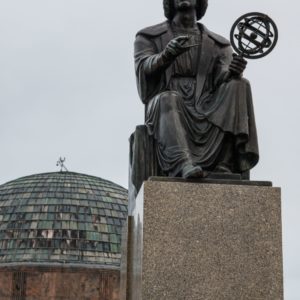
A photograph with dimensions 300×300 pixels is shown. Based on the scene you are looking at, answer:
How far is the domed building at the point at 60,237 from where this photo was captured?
40.7 metres

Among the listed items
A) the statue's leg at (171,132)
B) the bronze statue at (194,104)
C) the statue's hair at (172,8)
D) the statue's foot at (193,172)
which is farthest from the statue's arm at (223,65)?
the statue's foot at (193,172)

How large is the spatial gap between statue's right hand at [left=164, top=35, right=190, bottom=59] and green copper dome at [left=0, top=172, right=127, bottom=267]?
3688 cm

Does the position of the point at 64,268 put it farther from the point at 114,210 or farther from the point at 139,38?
the point at 139,38

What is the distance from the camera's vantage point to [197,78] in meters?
9.37

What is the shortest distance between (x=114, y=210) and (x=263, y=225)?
44.5m

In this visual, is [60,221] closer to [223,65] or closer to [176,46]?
[223,65]

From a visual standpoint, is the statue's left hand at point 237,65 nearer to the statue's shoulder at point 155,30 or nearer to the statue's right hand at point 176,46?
the statue's right hand at point 176,46

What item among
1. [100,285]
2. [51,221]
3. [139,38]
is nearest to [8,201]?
[51,221]

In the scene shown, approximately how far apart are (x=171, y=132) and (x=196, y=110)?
20.0 inches

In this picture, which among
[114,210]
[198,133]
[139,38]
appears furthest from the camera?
[114,210]

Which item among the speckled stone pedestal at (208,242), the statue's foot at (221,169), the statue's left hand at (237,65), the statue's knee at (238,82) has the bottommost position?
the speckled stone pedestal at (208,242)

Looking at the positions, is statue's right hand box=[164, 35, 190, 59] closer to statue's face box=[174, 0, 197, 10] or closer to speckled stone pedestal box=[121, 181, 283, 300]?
statue's face box=[174, 0, 197, 10]

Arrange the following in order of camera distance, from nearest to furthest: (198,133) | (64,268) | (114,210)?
(198,133) < (64,268) < (114,210)

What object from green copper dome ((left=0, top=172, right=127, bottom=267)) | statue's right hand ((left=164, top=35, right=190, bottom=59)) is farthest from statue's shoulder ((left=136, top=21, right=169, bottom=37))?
green copper dome ((left=0, top=172, right=127, bottom=267))
